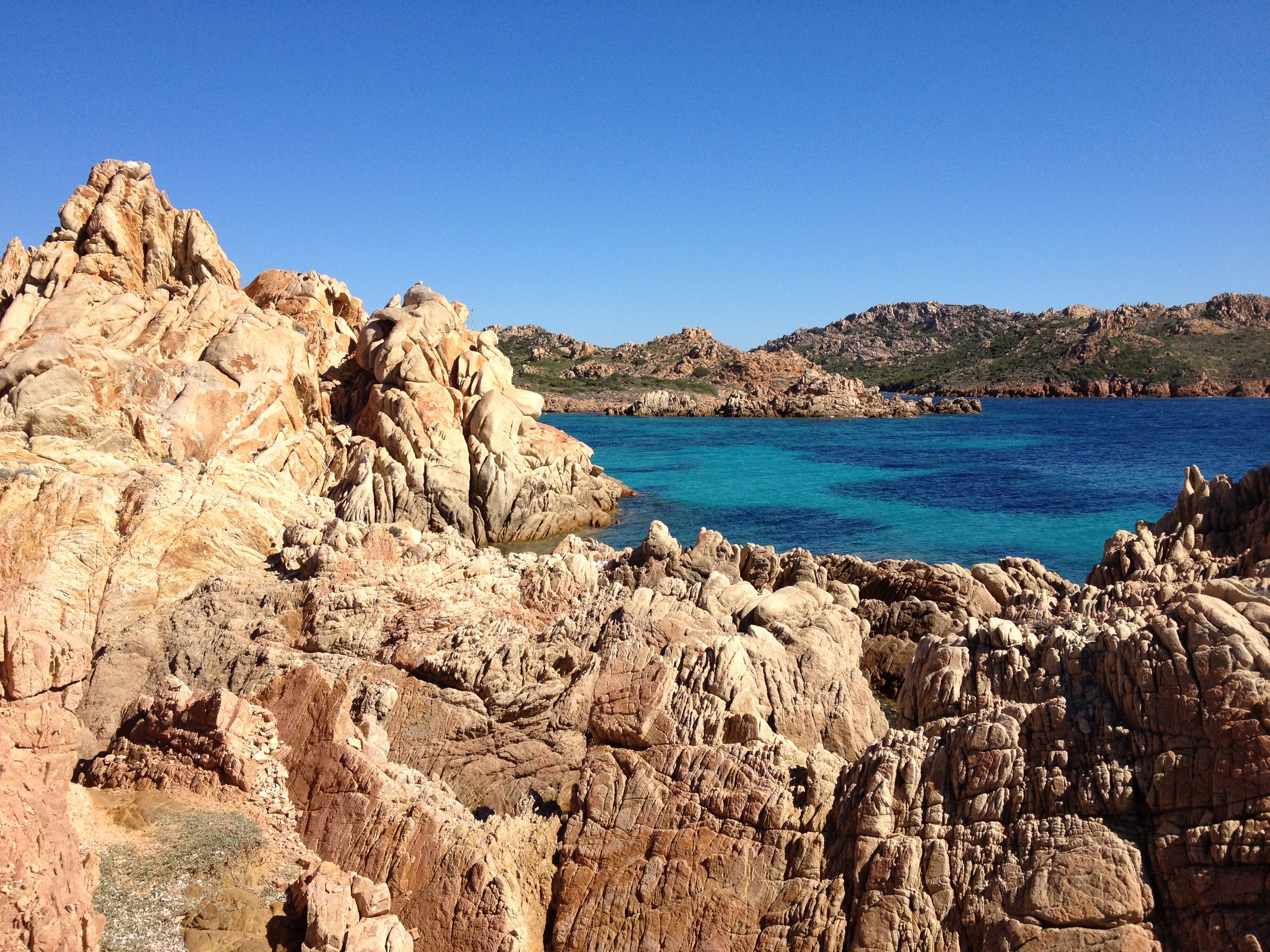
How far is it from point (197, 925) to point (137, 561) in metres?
5.35

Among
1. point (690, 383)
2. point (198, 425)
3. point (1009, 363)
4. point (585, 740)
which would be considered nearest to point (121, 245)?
point (198, 425)

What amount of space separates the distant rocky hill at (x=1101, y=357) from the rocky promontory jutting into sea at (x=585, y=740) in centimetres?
11449

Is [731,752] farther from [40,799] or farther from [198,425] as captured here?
[198,425]

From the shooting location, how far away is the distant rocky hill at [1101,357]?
4358 inches

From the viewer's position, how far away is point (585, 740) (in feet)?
25.0

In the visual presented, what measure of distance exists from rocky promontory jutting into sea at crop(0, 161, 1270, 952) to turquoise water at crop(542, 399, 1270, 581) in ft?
52.7

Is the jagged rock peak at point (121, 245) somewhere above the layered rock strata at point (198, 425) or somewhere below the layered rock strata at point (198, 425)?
above

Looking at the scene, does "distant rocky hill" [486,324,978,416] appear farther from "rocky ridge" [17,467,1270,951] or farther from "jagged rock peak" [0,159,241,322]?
"rocky ridge" [17,467,1270,951]

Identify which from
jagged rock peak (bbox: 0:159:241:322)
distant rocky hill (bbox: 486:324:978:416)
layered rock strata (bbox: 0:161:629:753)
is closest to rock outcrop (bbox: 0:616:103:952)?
layered rock strata (bbox: 0:161:629:753)

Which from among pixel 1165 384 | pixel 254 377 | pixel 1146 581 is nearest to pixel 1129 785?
pixel 1146 581

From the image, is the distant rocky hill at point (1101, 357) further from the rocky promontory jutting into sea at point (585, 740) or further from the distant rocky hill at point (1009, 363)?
the rocky promontory jutting into sea at point (585, 740)

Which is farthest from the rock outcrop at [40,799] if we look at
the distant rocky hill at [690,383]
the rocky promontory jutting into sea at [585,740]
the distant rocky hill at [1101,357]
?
the distant rocky hill at [1101,357]

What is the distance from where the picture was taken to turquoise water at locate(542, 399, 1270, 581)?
2945 centimetres

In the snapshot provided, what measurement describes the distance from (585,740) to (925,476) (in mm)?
41576
